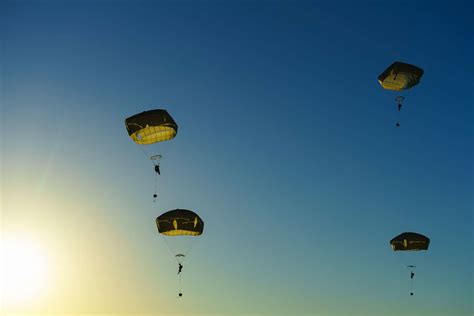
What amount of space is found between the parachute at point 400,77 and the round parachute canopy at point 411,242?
1177cm

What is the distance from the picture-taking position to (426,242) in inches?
2383

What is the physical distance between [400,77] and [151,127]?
19987 millimetres

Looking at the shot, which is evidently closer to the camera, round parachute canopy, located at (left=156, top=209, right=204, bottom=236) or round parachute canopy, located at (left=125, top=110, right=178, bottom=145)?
round parachute canopy, located at (left=125, top=110, right=178, bottom=145)

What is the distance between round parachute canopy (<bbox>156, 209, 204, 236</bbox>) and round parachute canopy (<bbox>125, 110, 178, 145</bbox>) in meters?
5.79

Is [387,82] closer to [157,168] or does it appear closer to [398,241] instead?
[398,241]

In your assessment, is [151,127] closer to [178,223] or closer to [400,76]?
[178,223]

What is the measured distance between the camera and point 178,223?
176 feet

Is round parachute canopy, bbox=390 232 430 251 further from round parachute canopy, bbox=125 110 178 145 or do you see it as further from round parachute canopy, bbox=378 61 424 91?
round parachute canopy, bbox=125 110 178 145

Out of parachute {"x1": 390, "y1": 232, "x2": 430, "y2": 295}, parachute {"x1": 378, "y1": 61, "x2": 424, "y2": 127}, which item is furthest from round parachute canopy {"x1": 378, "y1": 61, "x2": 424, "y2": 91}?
parachute {"x1": 390, "y1": 232, "x2": 430, "y2": 295}

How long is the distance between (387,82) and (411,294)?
678 inches

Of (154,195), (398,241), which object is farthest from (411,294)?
(154,195)

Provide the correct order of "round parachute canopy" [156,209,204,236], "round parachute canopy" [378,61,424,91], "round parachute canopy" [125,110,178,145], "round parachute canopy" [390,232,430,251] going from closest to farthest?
"round parachute canopy" [125,110,178,145]
"round parachute canopy" [156,209,204,236]
"round parachute canopy" [378,61,424,91]
"round parachute canopy" [390,232,430,251]

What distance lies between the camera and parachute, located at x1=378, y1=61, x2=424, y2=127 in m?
55.3

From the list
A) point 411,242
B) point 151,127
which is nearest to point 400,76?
point 411,242
